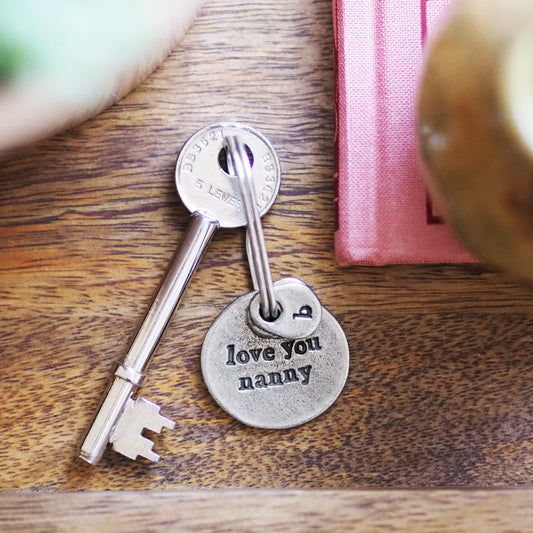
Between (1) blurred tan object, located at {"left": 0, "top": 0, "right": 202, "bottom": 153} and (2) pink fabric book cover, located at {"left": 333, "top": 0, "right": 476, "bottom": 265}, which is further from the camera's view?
(2) pink fabric book cover, located at {"left": 333, "top": 0, "right": 476, "bottom": 265}

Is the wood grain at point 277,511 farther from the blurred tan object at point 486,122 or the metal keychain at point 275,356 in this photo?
the blurred tan object at point 486,122

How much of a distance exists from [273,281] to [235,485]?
13 cm

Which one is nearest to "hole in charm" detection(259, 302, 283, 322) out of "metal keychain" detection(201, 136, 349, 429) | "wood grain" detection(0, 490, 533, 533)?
"metal keychain" detection(201, 136, 349, 429)

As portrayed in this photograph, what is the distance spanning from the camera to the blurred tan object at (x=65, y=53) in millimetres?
265

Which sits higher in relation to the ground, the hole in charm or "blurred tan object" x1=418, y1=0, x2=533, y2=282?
"blurred tan object" x1=418, y1=0, x2=533, y2=282

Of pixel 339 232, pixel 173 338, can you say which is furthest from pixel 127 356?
pixel 339 232

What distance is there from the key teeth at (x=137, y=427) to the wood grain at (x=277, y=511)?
26 millimetres

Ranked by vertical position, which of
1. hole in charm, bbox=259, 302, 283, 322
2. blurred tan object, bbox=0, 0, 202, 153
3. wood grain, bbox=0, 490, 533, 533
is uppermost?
blurred tan object, bbox=0, 0, 202, 153

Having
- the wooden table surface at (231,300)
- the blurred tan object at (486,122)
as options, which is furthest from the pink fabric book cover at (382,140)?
the blurred tan object at (486,122)

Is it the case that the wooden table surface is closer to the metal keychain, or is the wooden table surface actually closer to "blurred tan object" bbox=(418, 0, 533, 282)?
the metal keychain

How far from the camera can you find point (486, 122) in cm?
27

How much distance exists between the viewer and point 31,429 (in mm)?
416

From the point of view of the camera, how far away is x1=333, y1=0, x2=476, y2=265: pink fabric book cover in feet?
1.35

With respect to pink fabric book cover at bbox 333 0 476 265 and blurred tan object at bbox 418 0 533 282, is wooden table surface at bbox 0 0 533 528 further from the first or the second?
blurred tan object at bbox 418 0 533 282
